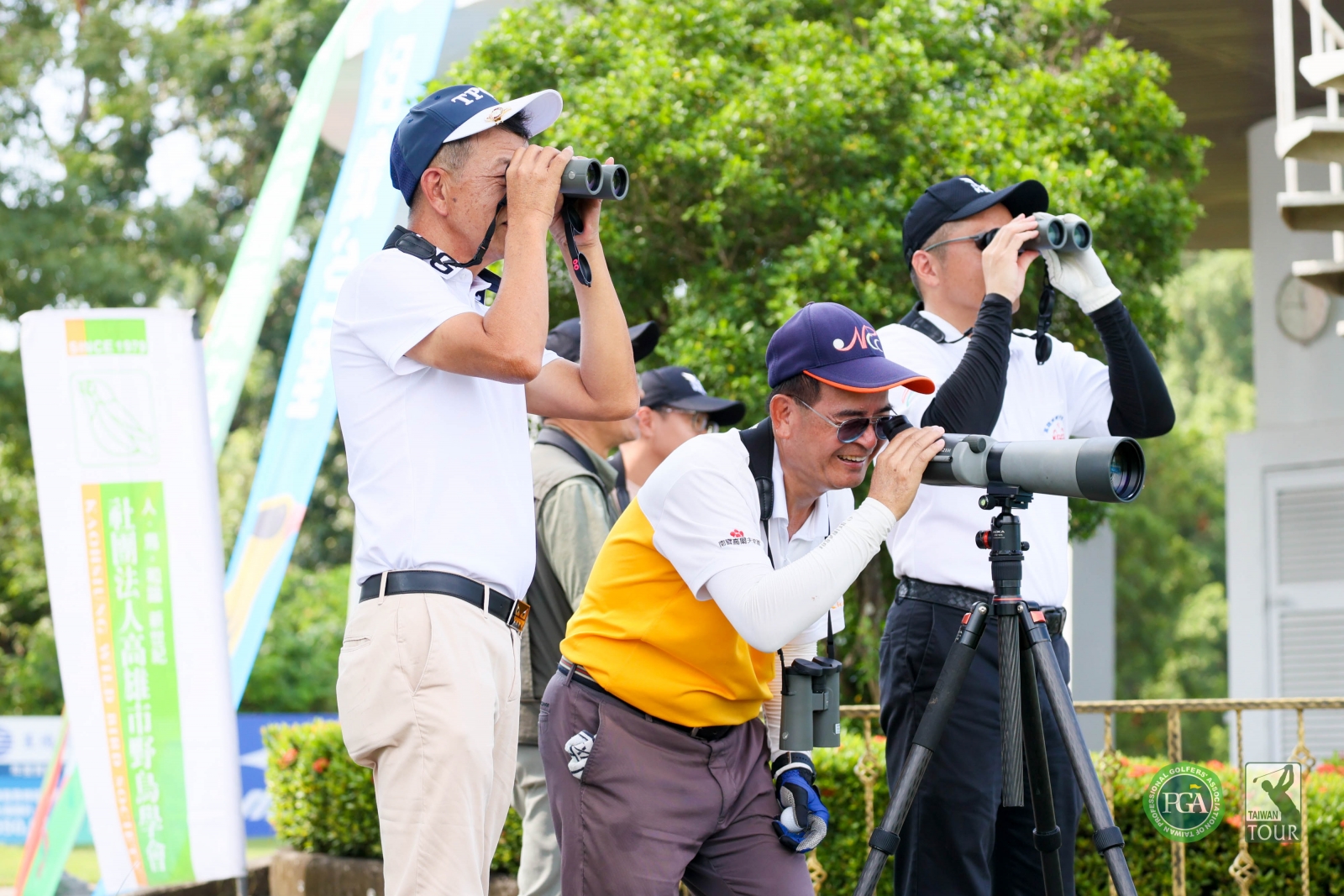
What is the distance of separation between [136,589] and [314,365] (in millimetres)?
1784

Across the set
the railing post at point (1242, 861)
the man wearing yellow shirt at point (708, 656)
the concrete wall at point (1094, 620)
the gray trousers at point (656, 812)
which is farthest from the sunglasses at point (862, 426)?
the concrete wall at point (1094, 620)

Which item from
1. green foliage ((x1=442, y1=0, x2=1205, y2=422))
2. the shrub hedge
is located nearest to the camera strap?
the shrub hedge

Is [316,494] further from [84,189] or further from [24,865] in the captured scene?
[24,865]

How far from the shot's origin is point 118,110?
55.5 feet

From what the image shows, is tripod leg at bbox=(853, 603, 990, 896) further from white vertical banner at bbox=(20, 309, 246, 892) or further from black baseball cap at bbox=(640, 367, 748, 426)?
white vertical banner at bbox=(20, 309, 246, 892)

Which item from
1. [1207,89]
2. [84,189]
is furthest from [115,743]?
[84,189]

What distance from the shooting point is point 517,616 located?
7.77 ft

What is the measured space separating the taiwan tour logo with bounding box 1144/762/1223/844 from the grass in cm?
523

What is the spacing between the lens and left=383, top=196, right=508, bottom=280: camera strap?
94.1 inches

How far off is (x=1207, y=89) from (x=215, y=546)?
23.4 ft

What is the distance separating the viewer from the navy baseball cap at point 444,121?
239 cm

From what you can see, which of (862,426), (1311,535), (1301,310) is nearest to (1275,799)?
(862,426)

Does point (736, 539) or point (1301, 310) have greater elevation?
point (1301, 310)

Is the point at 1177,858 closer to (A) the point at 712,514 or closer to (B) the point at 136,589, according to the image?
(A) the point at 712,514
